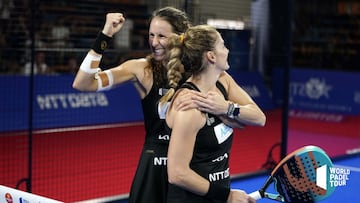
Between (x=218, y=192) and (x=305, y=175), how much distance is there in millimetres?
426

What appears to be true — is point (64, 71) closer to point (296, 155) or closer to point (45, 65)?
point (45, 65)

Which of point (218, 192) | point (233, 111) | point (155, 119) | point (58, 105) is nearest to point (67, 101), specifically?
point (58, 105)

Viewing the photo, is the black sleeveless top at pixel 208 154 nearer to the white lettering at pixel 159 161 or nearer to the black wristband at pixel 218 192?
the black wristband at pixel 218 192

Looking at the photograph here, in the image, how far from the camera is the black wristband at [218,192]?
2.70 meters

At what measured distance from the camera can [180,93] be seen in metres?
2.73

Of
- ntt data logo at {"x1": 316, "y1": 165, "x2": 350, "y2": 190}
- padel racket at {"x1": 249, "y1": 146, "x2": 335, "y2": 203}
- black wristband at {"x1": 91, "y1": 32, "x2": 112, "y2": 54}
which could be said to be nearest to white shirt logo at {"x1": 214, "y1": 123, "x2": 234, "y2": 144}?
padel racket at {"x1": 249, "y1": 146, "x2": 335, "y2": 203}

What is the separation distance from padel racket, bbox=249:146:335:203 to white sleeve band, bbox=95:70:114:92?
1.21 m

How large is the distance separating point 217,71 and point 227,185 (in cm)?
55

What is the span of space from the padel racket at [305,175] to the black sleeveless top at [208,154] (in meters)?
0.22

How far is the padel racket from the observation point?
2.79m

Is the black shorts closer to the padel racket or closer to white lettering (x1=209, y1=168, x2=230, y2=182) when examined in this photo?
white lettering (x1=209, y1=168, x2=230, y2=182)

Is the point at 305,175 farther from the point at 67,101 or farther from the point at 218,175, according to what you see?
the point at 67,101

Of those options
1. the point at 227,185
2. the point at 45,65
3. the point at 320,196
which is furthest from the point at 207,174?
the point at 45,65

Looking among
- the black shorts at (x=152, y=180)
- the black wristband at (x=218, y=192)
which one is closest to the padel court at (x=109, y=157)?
the black shorts at (x=152, y=180)
